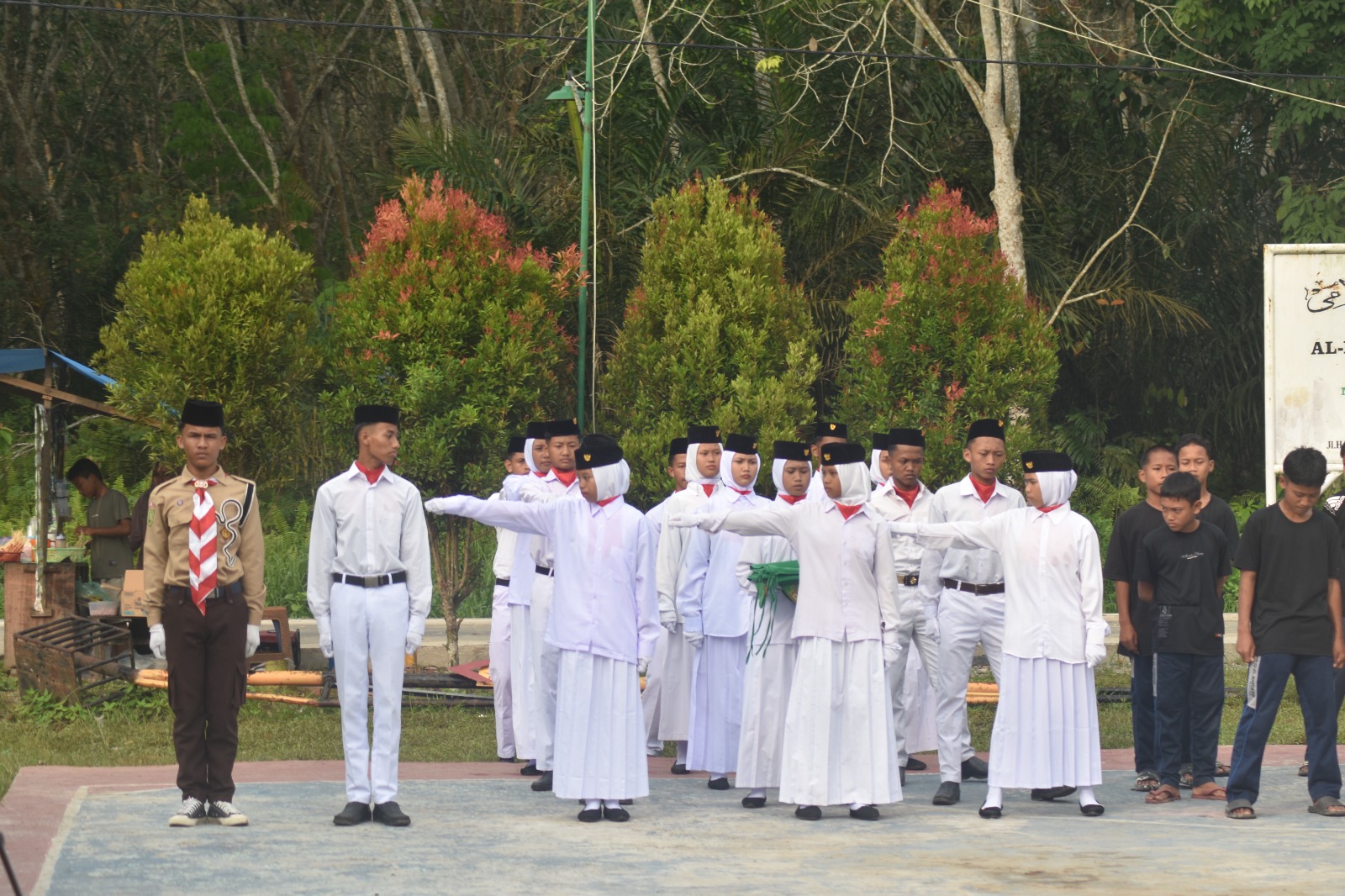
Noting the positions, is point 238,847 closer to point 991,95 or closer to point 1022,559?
point 1022,559

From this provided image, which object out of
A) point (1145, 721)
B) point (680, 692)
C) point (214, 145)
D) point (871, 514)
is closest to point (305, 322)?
point (680, 692)

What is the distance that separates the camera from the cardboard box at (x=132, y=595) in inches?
478

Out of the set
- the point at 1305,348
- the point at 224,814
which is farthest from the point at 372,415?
the point at 1305,348

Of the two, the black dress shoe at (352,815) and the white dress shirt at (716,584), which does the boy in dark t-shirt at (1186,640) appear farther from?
the black dress shoe at (352,815)

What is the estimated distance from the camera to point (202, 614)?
307 inches

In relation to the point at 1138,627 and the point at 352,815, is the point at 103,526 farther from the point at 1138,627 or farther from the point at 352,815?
the point at 1138,627

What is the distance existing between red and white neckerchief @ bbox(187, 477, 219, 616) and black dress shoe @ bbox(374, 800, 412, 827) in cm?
120

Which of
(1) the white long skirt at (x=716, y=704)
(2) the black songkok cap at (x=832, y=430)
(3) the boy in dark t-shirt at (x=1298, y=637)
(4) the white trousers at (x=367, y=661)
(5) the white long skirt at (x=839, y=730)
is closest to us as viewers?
(4) the white trousers at (x=367, y=661)

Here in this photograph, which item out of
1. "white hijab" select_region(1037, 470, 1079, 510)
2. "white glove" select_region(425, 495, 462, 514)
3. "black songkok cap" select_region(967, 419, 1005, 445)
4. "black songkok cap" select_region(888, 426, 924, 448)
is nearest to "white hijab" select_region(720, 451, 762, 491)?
"black songkok cap" select_region(888, 426, 924, 448)

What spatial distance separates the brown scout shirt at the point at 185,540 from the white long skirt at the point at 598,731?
153cm

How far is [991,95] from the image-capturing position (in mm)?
18078

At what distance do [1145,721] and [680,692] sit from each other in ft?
8.76

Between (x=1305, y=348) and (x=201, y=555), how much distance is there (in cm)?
939

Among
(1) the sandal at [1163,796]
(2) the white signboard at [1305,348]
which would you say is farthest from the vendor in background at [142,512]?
(2) the white signboard at [1305,348]
